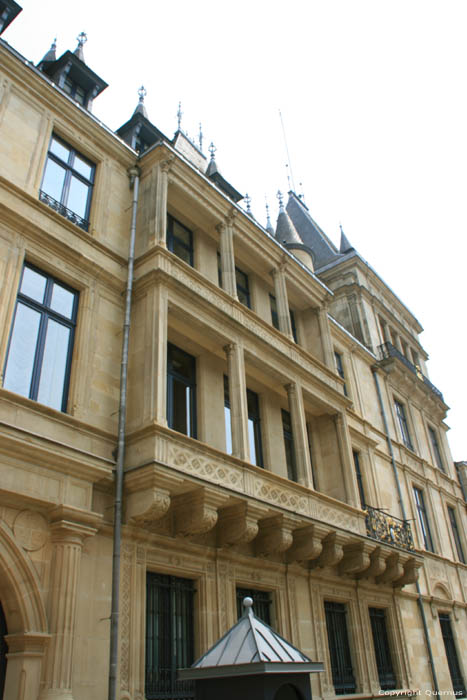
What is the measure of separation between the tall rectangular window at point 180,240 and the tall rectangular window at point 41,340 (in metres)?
3.82

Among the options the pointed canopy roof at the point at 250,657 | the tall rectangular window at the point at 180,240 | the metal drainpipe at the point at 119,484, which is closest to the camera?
the pointed canopy roof at the point at 250,657

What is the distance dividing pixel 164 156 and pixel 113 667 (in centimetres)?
1025

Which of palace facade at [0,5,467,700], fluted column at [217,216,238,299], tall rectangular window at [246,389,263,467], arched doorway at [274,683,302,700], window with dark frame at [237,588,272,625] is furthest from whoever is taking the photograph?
tall rectangular window at [246,389,263,467]

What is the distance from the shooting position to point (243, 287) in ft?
54.0

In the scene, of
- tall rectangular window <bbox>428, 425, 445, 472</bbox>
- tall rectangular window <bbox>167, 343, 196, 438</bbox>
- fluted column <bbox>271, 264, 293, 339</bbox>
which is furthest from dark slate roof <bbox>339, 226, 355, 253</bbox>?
tall rectangular window <bbox>167, 343, 196, 438</bbox>

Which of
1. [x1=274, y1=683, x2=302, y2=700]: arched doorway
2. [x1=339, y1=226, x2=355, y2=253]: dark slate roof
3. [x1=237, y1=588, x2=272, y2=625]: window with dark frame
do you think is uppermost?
[x1=339, y1=226, x2=355, y2=253]: dark slate roof

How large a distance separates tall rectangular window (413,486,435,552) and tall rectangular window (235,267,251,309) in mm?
11011

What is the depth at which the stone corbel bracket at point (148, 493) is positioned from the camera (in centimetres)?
941

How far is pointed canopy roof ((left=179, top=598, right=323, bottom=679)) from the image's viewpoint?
4.44 metres

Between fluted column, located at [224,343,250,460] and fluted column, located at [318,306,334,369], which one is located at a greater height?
fluted column, located at [318,306,334,369]

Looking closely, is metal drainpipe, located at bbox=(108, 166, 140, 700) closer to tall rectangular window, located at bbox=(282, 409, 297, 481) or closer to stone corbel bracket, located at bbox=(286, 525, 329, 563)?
stone corbel bracket, located at bbox=(286, 525, 329, 563)

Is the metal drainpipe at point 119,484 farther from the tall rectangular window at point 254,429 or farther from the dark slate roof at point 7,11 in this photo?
the dark slate roof at point 7,11

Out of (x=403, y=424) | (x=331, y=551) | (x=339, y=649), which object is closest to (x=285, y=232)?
(x=403, y=424)

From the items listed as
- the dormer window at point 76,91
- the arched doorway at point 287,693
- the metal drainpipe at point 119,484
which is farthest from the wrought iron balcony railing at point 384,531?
the dormer window at point 76,91
